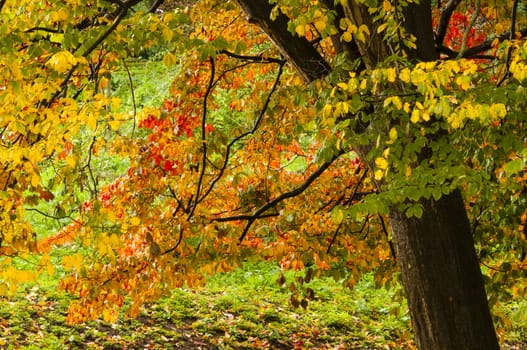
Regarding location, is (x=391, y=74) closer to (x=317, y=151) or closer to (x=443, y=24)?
(x=317, y=151)

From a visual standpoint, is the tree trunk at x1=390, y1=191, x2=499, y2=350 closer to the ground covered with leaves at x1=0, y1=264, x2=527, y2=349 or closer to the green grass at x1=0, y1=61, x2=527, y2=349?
the green grass at x1=0, y1=61, x2=527, y2=349

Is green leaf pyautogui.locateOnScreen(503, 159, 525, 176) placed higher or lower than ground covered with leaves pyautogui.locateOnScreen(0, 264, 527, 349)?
lower

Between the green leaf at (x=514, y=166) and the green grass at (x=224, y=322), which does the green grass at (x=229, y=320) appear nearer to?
the green grass at (x=224, y=322)

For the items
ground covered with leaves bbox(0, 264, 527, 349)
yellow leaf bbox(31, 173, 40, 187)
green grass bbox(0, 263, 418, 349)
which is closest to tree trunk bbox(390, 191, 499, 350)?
yellow leaf bbox(31, 173, 40, 187)

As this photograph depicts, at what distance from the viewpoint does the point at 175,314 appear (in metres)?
10.4

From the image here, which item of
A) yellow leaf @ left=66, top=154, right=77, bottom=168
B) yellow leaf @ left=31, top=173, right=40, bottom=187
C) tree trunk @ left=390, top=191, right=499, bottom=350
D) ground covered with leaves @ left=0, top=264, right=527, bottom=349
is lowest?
tree trunk @ left=390, top=191, right=499, bottom=350

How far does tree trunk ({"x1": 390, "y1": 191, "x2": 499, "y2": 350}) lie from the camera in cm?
445

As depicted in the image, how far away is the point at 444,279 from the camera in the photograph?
175 inches

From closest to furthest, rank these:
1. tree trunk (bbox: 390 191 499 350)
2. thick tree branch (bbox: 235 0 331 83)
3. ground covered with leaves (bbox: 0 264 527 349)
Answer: tree trunk (bbox: 390 191 499 350) < thick tree branch (bbox: 235 0 331 83) < ground covered with leaves (bbox: 0 264 527 349)

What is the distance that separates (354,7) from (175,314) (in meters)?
7.08

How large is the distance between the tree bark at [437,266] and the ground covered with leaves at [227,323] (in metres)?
3.58

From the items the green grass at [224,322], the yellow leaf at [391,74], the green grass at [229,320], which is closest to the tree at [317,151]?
the yellow leaf at [391,74]

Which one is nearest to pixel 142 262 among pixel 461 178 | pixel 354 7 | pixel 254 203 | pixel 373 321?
pixel 254 203

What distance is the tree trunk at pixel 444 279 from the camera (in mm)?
4449
